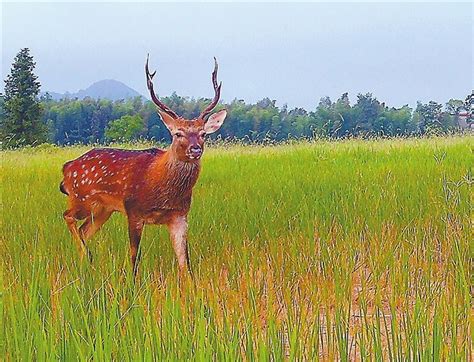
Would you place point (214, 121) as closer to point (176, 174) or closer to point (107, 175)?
point (176, 174)

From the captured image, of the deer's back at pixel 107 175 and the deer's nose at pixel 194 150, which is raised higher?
the deer's nose at pixel 194 150

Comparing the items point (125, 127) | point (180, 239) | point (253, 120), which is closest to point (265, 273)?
point (180, 239)

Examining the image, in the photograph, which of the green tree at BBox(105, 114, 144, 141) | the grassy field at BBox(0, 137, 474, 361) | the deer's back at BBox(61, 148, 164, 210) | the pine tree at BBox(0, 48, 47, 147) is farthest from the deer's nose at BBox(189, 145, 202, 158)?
the pine tree at BBox(0, 48, 47, 147)

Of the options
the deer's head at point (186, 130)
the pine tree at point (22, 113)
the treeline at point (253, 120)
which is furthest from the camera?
the pine tree at point (22, 113)

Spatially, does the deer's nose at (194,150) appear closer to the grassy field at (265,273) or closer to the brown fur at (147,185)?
the brown fur at (147,185)

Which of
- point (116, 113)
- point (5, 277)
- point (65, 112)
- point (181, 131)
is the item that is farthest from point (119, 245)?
point (65, 112)

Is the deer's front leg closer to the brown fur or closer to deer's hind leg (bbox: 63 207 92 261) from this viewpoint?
the brown fur

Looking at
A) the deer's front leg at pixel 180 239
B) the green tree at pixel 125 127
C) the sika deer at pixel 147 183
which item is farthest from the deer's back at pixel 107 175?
the green tree at pixel 125 127

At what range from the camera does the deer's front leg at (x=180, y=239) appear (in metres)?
2.50

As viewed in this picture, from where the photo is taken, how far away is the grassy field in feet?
5.57

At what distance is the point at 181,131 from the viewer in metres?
2.34

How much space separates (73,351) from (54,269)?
977mm

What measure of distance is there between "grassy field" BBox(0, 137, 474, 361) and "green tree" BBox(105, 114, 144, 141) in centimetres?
52

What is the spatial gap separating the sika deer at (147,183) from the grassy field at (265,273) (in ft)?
0.48
